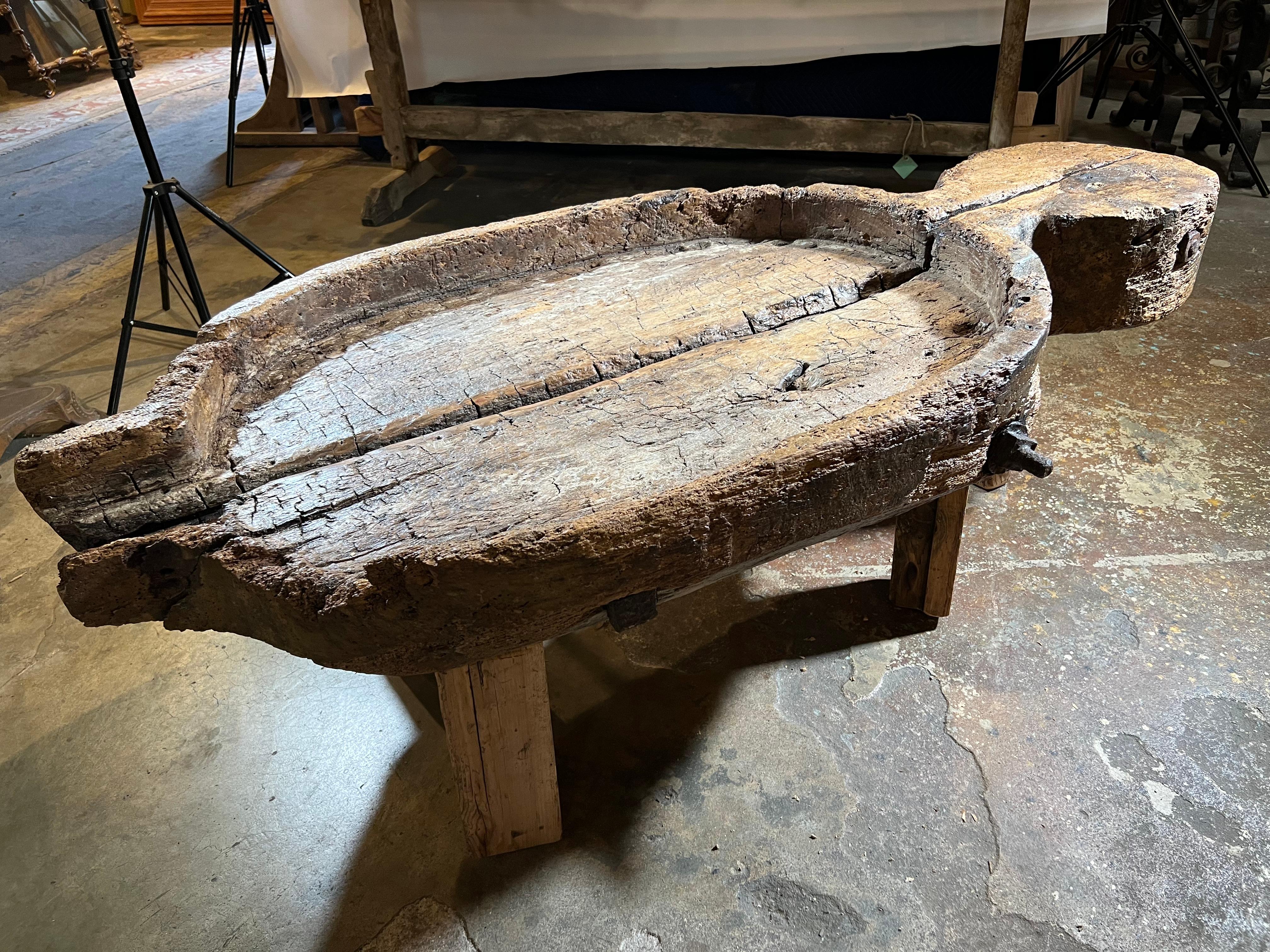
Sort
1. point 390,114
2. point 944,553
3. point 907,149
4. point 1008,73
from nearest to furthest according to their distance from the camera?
point 944,553 < point 1008,73 < point 907,149 < point 390,114

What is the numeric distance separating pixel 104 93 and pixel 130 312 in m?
5.99

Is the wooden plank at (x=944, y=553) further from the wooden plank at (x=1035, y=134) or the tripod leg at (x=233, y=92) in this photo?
the tripod leg at (x=233, y=92)

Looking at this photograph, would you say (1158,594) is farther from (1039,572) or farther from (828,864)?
(828,864)

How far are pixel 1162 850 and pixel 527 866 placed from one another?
1.24 m

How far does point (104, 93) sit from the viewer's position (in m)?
7.78

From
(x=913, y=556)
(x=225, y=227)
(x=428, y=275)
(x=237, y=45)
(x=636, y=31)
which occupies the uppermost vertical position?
(x=636, y=31)

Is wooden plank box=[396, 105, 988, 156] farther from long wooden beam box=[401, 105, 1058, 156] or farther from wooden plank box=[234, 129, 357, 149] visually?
wooden plank box=[234, 129, 357, 149]

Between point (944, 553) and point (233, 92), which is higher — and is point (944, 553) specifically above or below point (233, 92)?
below

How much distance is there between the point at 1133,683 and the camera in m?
2.10

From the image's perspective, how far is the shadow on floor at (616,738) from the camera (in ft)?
5.80

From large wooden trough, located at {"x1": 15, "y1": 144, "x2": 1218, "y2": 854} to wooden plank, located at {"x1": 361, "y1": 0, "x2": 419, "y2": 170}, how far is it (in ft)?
8.64

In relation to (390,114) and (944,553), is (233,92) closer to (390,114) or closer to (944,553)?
(390,114)

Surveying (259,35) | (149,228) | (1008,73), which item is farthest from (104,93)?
(1008,73)

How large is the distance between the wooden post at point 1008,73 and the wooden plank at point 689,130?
0.23 ft
